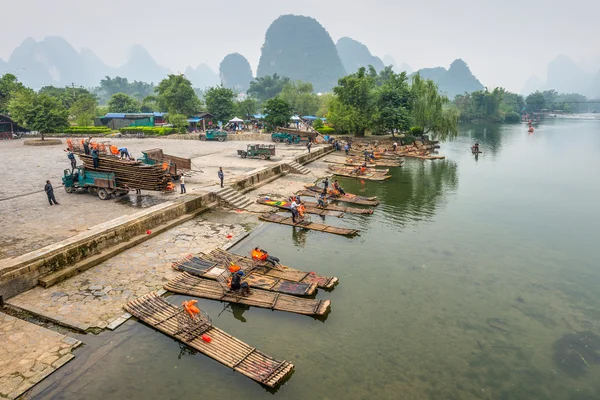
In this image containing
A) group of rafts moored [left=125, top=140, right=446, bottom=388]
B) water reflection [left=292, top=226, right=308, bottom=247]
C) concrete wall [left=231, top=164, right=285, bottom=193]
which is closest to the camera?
group of rafts moored [left=125, top=140, right=446, bottom=388]

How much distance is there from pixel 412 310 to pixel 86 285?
35.0 ft

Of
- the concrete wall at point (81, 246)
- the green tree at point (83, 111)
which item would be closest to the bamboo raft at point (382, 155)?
the concrete wall at point (81, 246)

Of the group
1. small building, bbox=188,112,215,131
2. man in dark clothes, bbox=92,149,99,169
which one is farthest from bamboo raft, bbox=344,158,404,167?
small building, bbox=188,112,215,131

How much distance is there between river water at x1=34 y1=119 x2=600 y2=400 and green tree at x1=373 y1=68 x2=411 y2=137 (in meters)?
29.2

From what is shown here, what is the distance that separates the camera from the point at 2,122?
1937 inches

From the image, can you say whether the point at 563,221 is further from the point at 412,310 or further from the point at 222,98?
the point at 222,98

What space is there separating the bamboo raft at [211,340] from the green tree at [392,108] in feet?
142

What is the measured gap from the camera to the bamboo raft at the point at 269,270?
42.3 feet

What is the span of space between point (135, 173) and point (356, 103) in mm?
38109

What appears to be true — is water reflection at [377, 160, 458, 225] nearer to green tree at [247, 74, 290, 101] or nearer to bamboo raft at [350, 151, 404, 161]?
bamboo raft at [350, 151, 404, 161]

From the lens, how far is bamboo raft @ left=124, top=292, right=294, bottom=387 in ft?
28.3

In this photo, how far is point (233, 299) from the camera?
11.6 meters

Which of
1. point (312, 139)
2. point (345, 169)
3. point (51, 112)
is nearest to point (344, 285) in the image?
point (345, 169)

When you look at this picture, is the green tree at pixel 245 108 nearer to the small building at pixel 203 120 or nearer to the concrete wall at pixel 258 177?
the small building at pixel 203 120
